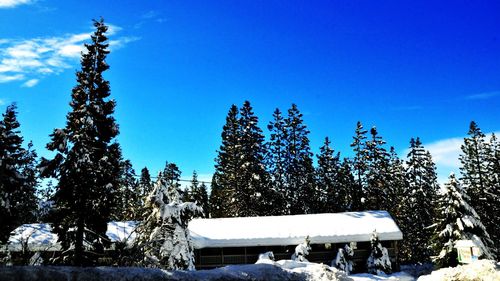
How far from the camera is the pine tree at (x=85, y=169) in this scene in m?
20.9

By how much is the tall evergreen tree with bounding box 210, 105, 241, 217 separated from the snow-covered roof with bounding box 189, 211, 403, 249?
985 centimetres

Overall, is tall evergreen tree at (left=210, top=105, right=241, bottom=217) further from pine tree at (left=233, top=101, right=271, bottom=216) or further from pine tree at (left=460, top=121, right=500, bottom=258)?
pine tree at (left=460, top=121, right=500, bottom=258)

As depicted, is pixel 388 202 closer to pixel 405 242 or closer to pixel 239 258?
pixel 405 242

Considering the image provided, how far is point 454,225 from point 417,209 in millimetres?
23019

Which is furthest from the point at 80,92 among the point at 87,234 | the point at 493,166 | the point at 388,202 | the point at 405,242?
the point at 493,166

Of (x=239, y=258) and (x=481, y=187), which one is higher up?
(x=481, y=187)

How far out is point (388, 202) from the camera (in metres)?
47.2

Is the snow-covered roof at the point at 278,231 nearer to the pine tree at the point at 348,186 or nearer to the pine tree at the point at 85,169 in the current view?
the pine tree at the point at 85,169

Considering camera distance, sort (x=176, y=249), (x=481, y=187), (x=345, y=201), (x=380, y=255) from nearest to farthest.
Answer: (x=176, y=249) < (x=380, y=255) < (x=481, y=187) < (x=345, y=201)

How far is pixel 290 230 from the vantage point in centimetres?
3256

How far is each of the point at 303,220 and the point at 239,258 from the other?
6949mm

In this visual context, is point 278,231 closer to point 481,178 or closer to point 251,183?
point 251,183

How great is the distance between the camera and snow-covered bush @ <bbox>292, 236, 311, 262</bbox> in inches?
1173

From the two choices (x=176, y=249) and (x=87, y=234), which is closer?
(x=87, y=234)
